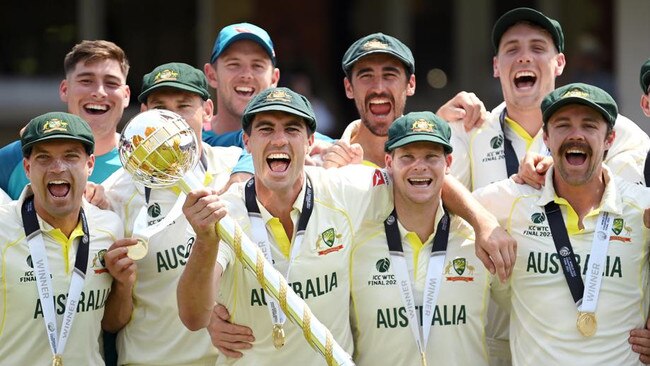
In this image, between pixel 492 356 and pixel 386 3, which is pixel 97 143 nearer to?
pixel 492 356

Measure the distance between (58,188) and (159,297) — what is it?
0.66 meters

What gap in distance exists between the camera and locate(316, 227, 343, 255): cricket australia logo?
5.45 m

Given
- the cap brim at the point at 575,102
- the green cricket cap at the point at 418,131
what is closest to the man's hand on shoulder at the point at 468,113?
the green cricket cap at the point at 418,131

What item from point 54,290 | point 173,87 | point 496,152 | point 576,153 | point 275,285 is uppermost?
point 173,87

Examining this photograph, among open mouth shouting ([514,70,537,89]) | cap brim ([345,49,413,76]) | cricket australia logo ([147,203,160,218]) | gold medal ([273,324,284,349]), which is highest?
cap brim ([345,49,413,76])

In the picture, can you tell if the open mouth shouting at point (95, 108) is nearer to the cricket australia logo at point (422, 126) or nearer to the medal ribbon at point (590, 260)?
the cricket australia logo at point (422, 126)

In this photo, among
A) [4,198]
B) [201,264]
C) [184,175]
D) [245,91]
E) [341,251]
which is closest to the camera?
[184,175]

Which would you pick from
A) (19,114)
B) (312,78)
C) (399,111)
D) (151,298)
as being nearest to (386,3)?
(312,78)

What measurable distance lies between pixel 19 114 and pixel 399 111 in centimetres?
665

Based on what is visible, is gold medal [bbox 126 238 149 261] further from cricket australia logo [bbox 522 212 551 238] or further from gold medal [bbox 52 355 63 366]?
A: cricket australia logo [bbox 522 212 551 238]

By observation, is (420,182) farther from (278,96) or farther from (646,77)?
(646,77)

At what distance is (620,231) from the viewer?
547 centimetres

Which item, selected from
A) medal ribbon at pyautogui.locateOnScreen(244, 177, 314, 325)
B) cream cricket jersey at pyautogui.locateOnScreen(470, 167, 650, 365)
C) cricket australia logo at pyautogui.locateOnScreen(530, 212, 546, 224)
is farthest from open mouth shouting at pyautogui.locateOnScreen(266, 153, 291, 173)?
cricket australia logo at pyautogui.locateOnScreen(530, 212, 546, 224)

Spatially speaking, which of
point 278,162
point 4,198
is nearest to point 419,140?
point 278,162
